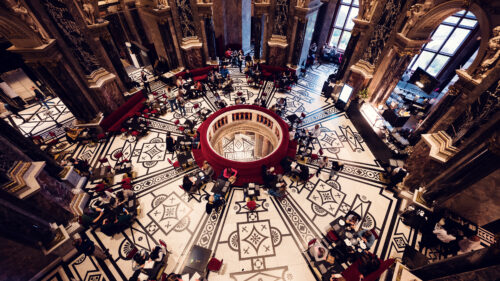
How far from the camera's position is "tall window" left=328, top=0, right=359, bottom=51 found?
1487cm

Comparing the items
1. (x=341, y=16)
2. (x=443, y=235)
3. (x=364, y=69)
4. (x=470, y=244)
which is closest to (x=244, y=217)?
(x=443, y=235)

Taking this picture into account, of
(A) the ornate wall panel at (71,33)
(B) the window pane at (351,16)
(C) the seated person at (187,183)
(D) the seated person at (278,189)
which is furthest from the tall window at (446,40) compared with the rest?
(A) the ornate wall panel at (71,33)

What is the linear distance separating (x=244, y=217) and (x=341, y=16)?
54.5 ft

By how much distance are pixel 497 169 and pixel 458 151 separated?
867mm

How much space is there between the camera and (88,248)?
6.14 meters

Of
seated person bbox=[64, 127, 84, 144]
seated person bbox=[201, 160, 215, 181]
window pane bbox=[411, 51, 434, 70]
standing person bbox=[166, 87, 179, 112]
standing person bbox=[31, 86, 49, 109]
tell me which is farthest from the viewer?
window pane bbox=[411, 51, 434, 70]

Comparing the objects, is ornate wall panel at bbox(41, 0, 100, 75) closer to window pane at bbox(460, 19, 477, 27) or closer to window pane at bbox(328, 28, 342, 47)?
window pane at bbox(328, 28, 342, 47)

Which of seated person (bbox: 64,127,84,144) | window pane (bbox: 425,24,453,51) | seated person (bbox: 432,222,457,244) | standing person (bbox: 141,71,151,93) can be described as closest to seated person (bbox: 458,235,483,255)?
seated person (bbox: 432,222,457,244)

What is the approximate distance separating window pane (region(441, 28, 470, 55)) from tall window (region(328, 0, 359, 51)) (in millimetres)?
5534

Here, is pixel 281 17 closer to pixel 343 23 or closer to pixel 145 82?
pixel 343 23

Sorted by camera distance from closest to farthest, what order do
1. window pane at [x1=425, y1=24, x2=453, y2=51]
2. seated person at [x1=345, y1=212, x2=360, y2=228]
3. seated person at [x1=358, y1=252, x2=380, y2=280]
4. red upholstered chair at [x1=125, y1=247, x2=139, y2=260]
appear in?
seated person at [x1=358, y1=252, x2=380, y2=280], red upholstered chair at [x1=125, y1=247, x2=139, y2=260], seated person at [x1=345, y1=212, x2=360, y2=228], window pane at [x1=425, y1=24, x2=453, y2=51]

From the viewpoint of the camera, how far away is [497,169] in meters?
5.43

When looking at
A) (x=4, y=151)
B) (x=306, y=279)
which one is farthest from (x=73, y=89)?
(x=306, y=279)

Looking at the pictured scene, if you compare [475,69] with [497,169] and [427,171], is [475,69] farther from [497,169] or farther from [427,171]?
[427,171]
